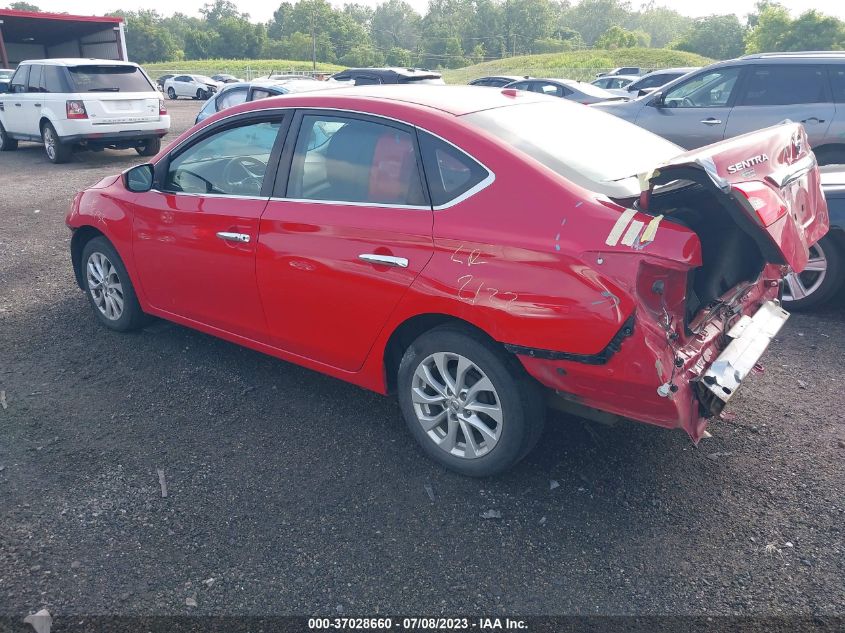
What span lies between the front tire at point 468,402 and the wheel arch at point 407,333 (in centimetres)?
4

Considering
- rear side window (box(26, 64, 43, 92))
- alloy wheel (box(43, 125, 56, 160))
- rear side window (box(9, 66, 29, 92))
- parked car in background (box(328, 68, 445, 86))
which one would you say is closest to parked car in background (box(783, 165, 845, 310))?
parked car in background (box(328, 68, 445, 86))

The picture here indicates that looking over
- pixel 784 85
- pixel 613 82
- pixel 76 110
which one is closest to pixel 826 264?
pixel 784 85

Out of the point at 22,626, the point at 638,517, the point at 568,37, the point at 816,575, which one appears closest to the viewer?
the point at 22,626

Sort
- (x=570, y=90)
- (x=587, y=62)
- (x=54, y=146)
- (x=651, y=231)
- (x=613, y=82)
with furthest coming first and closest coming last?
(x=587, y=62), (x=613, y=82), (x=570, y=90), (x=54, y=146), (x=651, y=231)

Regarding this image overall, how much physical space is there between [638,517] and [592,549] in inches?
12.9

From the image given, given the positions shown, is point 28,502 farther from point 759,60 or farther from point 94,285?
point 759,60

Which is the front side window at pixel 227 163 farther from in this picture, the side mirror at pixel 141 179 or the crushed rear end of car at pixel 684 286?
the crushed rear end of car at pixel 684 286

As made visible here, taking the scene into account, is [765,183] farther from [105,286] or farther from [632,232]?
[105,286]

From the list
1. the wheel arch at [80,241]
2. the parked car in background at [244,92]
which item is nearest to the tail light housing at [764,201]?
the wheel arch at [80,241]

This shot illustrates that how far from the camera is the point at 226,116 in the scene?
13.7 feet

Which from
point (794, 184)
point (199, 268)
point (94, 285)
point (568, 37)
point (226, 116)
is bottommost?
point (94, 285)

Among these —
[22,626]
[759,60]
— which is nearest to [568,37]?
[759,60]

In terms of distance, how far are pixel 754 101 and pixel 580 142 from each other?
604 centimetres

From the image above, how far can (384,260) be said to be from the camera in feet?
10.9
